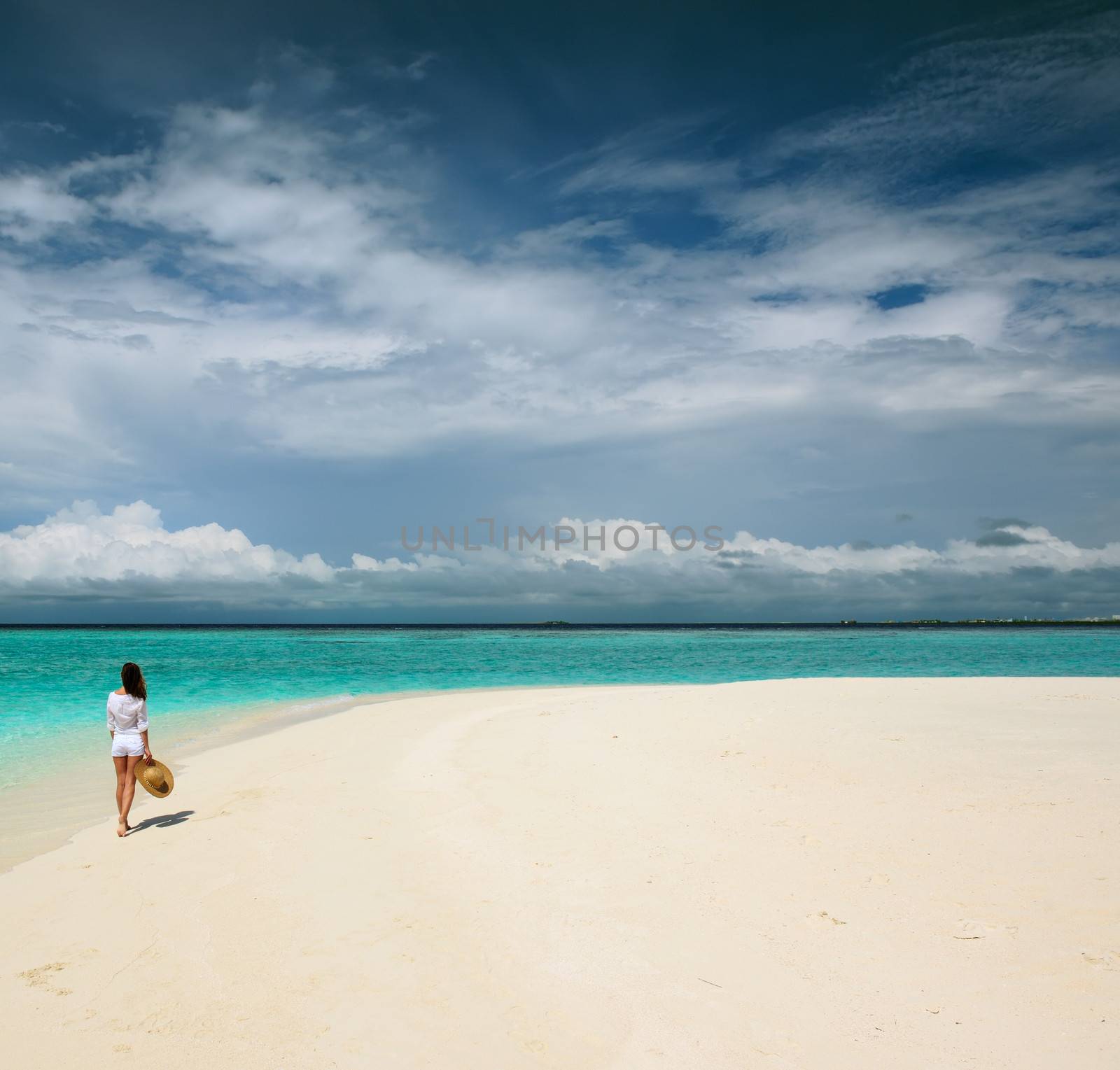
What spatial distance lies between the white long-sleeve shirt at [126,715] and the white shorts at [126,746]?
0.04 meters

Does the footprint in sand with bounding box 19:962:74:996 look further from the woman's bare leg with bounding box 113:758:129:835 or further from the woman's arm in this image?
the woman's arm

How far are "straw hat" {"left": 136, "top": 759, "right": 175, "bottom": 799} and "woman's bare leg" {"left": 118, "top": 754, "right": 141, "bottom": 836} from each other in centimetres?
6

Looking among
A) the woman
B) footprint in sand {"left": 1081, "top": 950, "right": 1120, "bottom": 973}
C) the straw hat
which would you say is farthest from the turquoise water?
footprint in sand {"left": 1081, "top": 950, "right": 1120, "bottom": 973}

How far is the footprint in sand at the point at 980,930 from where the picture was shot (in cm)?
514

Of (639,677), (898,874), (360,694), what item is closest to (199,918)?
(898,874)

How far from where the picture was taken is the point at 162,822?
9117mm

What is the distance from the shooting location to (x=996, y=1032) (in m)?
4.13

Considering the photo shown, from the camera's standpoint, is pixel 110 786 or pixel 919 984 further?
pixel 110 786

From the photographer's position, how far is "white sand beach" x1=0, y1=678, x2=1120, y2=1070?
14.1ft

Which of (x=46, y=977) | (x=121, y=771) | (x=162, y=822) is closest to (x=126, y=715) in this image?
(x=121, y=771)

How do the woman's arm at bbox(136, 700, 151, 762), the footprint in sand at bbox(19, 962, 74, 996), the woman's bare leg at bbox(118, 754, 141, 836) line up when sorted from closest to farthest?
the footprint in sand at bbox(19, 962, 74, 996) → the woman's bare leg at bbox(118, 754, 141, 836) → the woman's arm at bbox(136, 700, 151, 762)

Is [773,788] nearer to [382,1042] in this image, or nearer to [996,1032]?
[996,1032]

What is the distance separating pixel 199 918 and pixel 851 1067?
17.1ft

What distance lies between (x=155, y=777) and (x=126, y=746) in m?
0.54
